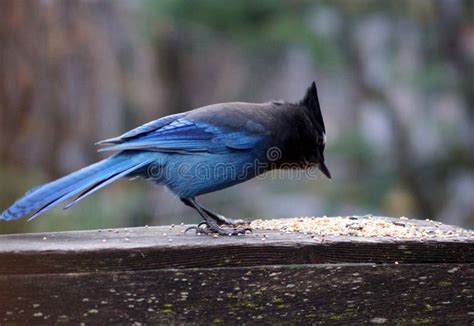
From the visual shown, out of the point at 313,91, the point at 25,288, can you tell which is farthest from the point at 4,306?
the point at 313,91

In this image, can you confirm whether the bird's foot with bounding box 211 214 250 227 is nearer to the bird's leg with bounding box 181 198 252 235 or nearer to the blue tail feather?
the bird's leg with bounding box 181 198 252 235

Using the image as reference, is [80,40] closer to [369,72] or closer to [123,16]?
[123,16]

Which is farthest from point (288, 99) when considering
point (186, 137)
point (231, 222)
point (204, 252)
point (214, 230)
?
point (204, 252)

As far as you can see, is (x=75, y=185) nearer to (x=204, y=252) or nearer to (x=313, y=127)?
(x=204, y=252)

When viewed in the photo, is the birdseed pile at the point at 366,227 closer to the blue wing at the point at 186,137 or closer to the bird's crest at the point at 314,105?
the blue wing at the point at 186,137

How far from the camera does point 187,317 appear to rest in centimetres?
248

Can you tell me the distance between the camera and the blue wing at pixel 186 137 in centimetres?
428

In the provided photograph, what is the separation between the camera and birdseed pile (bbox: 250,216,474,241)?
295 centimetres

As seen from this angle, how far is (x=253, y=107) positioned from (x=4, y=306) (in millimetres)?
2514

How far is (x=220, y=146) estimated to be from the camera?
4.52 metres

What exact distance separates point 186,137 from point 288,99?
573cm

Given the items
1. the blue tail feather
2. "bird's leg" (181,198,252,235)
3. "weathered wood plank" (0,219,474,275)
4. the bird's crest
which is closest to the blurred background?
"bird's leg" (181,198,252,235)

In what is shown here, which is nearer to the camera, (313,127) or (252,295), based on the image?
(252,295)

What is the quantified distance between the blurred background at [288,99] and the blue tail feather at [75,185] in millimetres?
2847
